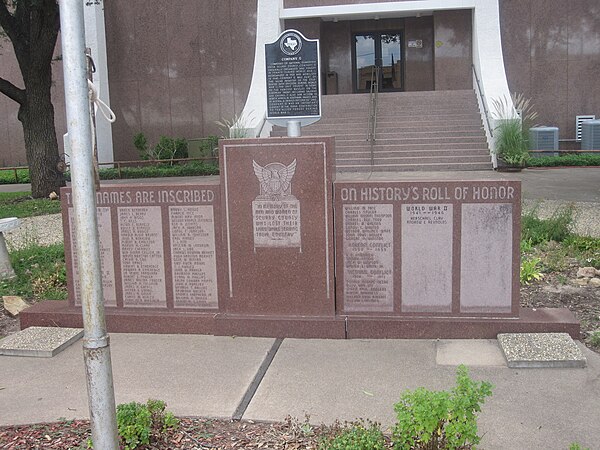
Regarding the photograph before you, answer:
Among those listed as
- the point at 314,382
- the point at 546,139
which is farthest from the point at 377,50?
the point at 314,382

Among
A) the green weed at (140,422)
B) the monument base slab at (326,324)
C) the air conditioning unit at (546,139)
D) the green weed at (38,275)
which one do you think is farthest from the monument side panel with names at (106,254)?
the air conditioning unit at (546,139)

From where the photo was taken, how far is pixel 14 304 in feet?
20.8

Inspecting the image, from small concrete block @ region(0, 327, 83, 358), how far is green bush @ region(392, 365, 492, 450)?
314cm

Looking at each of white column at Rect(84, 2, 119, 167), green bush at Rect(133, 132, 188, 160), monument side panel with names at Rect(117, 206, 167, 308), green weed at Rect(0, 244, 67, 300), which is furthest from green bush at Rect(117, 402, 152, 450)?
white column at Rect(84, 2, 119, 167)

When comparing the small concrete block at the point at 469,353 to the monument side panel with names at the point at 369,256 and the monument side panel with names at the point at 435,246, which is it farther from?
the monument side panel with names at the point at 369,256

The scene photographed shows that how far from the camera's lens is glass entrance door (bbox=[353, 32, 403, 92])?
2292 cm

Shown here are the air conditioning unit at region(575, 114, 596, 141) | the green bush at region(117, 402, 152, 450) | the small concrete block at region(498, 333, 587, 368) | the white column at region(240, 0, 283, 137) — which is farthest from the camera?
the air conditioning unit at region(575, 114, 596, 141)

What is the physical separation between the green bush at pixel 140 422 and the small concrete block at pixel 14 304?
3.24m

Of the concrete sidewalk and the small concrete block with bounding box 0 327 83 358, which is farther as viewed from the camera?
the small concrete block with bounding box 0 327 83 358

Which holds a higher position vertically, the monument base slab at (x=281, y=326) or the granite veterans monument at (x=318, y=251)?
the granite veterans monument at (x=318, y=251)

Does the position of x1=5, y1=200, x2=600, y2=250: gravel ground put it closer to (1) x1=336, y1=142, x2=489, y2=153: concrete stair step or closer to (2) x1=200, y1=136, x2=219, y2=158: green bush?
(1) x1=336, y1=142, x2=489, y2=153: concrete stair step

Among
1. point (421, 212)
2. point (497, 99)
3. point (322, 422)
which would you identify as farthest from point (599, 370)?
point (497, 99)

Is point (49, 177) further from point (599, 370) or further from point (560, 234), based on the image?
point (599, 370)

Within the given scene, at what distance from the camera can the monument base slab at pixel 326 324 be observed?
16.3 feet
